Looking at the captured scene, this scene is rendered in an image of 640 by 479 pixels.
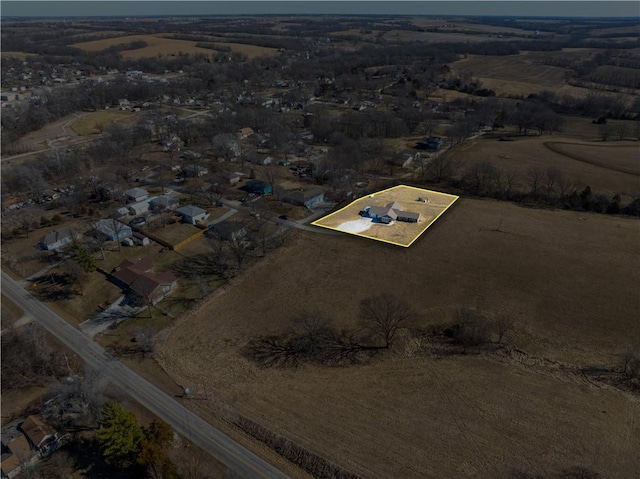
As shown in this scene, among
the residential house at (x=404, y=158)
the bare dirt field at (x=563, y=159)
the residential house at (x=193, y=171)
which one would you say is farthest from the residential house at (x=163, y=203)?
the bare dirt field at (x=563, y=159)

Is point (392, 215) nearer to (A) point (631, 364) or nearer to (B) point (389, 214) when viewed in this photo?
(B) point (389, 214)

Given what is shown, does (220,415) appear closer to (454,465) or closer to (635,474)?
(454,465)

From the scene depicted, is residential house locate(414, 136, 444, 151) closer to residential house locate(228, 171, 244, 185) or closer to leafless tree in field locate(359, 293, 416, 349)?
residential house locate(228, 171, 244, 185)

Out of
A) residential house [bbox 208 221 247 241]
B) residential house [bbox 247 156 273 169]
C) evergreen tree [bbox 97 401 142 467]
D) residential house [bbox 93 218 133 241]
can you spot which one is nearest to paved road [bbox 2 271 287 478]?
evergreen tree [bbox 97 401 142 467]

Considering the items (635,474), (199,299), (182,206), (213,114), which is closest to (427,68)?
(213,114)

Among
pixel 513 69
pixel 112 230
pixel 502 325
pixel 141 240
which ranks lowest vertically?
pixel 141 240

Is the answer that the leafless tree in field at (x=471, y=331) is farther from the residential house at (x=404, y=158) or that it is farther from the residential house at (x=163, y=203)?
the residential house at (x=404, y=158)

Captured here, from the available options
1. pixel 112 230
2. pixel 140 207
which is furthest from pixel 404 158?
pixel 112 230
